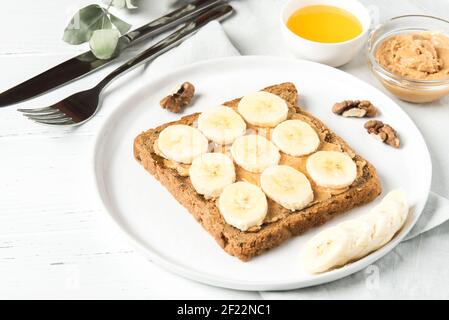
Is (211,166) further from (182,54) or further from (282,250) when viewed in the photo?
(182,54)

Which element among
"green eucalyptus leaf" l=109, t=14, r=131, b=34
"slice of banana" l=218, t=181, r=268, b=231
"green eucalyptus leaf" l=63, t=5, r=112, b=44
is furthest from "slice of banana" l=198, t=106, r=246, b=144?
"green eucalyptus leaf" l=63, t=5, r=112, b=44

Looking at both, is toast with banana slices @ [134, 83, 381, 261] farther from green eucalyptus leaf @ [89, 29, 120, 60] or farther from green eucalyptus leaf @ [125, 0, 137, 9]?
green eucalyptus leaf @ [125, 0, 137, 9]

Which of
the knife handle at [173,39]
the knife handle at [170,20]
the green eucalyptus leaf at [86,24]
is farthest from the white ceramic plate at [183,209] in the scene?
the green eucalyptus leaf at [86,24]

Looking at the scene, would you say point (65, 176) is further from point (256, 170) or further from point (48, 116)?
point (256, 170)

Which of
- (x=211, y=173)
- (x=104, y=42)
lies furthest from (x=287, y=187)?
(x=104, y=42)

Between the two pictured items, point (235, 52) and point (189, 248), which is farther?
point (235, 52)

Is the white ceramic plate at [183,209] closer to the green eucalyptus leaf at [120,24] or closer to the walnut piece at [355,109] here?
the walnut piece at [355,109]

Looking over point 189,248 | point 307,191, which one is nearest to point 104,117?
point 189,248
